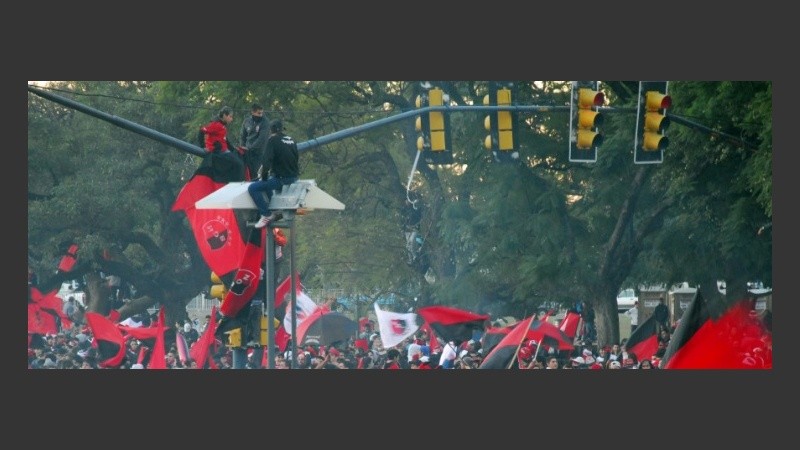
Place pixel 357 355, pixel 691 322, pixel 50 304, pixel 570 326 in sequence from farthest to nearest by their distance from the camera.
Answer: pixel 50 304 → pixel 570 326 → pixel 357 355 → pixel 691 322

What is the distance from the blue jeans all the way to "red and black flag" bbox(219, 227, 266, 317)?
3213mm

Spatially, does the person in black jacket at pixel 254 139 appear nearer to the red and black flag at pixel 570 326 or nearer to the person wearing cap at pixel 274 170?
the person wearing cap at pixel 274 170

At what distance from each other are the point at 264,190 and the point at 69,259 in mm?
23928

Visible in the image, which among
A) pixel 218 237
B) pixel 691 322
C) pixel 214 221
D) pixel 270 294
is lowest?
pixel 691 322

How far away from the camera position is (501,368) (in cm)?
3014

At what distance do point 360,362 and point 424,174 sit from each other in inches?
401

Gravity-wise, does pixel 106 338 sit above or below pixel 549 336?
above

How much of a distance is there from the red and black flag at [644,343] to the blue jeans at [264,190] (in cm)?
1381

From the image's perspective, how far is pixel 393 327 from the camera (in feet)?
120

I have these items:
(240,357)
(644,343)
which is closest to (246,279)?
(240,357)

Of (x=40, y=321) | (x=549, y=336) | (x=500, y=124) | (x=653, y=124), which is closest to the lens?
(x=653, y=124)

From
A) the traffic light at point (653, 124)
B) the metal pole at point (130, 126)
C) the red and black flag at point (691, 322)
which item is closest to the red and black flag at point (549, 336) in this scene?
the traffic light at point (653, 124)

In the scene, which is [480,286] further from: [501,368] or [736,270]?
[501,368]

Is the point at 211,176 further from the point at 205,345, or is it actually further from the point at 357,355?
the point at 357,355
